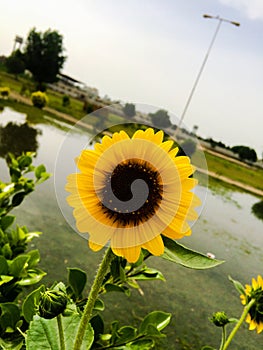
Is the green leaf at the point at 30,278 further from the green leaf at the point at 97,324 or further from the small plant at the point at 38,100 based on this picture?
the small plant at the point at 38,100

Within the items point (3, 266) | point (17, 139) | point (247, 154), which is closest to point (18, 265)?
point (3, 266)

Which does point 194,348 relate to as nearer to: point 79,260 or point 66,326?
point 79,260

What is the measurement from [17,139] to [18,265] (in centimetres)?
420

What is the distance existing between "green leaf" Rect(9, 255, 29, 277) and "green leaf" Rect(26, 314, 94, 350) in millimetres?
296

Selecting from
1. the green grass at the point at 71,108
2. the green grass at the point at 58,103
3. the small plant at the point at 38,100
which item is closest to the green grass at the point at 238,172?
the green grass at the point at 71,108

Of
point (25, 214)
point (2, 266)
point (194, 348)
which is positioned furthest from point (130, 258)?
point (25, 214)

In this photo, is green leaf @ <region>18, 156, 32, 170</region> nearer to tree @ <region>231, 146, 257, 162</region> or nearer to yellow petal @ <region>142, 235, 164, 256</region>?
yellow petal @ <region>142, 235, 164, 256</region>

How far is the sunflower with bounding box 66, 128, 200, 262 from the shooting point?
13.6 inches

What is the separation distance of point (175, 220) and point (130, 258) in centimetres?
5

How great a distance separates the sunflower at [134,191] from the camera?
0.34 m

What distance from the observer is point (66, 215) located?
0.38 metres

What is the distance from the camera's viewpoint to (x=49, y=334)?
0.42m

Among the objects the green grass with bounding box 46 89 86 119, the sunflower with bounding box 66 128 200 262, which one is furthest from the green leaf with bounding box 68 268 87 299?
the green grass with bounding box 46 89 86 119

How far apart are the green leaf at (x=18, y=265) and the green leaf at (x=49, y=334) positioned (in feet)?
0.97
